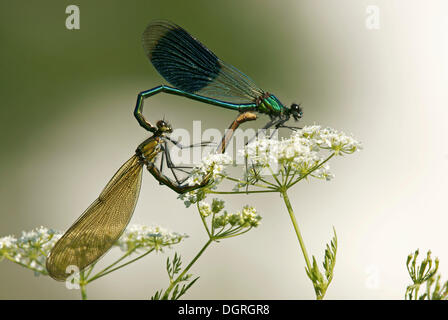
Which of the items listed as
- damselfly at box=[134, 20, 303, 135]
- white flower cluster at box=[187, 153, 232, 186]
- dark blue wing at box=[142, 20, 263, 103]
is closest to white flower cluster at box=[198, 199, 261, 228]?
white flower cluster at box=[187, 153, 232, 186]

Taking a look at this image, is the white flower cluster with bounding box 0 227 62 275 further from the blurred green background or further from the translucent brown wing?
the blurred green background

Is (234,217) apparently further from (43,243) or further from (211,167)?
(43,243)

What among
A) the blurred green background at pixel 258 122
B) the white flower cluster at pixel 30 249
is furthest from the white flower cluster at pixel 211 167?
the blurred green background at pixel 258 122

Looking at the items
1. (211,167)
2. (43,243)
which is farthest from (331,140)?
(43,243)

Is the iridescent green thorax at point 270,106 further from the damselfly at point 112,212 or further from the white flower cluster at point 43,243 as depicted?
the white flower cluster at point 43,243

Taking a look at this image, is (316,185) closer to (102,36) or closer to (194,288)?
(194,288)
